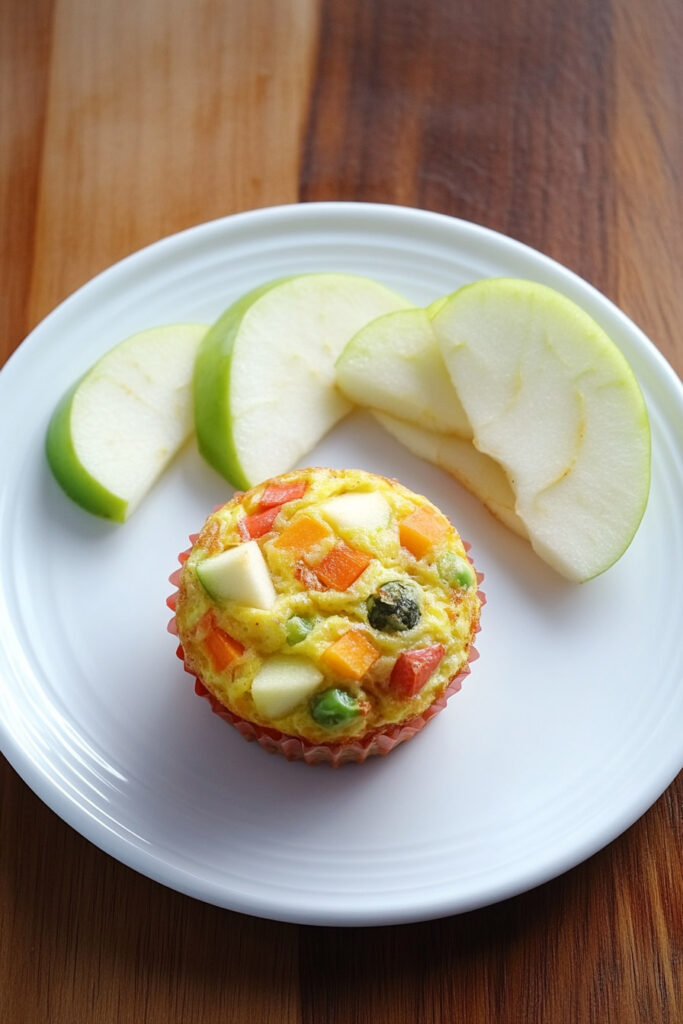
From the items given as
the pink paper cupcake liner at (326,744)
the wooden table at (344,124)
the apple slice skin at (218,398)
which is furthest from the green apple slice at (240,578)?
the wooden table at (344,124)

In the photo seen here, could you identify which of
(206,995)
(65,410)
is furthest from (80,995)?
(65,410)

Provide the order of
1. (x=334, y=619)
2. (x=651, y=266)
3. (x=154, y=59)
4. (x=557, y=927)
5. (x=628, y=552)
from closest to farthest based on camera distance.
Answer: (x=334, y=619)
(x=557, y=927)
(x=628, y=552)
(x=651, y=266)
(x=154, y=59)

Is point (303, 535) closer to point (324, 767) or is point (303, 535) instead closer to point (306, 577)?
point (306, 577)

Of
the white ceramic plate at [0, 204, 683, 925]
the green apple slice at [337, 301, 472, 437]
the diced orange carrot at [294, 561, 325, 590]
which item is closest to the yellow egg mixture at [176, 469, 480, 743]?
the diced orange carrot at [294, 561, 325, 590]

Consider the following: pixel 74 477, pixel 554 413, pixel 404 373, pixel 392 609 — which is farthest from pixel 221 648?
pixel 554 413

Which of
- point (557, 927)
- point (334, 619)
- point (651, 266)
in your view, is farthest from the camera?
point (651, 266)

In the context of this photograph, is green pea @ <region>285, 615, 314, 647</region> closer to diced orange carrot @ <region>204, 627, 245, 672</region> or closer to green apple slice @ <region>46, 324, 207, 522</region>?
diced orange carrot @ <region>204, 627, 245, 672</region>

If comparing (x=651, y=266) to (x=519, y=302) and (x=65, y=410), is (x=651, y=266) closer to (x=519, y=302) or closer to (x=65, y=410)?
(x=519, y=302)
